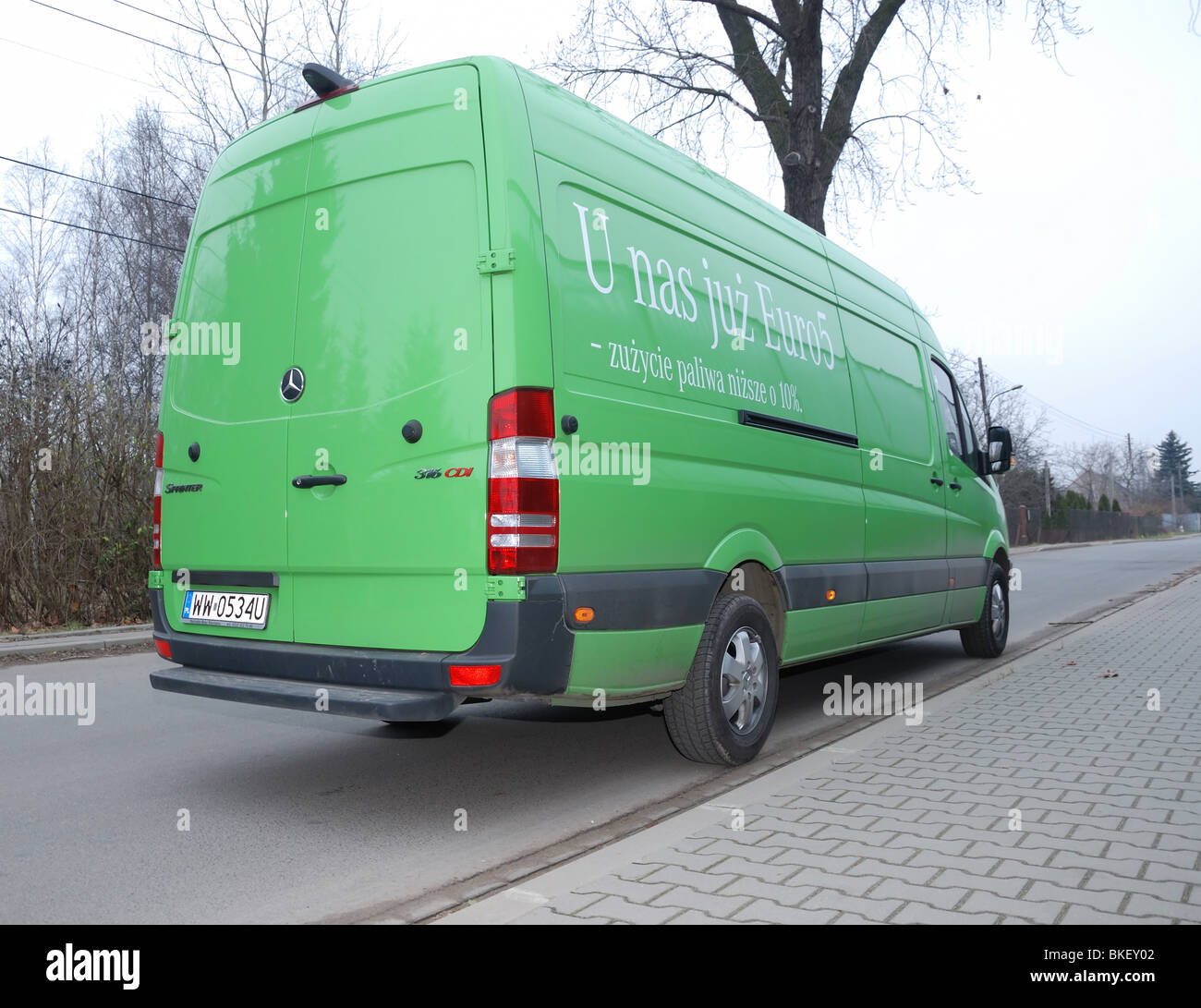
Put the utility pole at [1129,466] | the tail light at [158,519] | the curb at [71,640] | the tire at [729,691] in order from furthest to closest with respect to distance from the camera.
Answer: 1. the utility pole at [1129,466]
2. the curb at [71,640]
3. the tail light at [158,519]
4. the tire at [729,691]

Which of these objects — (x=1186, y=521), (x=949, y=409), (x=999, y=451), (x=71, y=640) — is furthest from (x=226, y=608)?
(x=1186, y=521)

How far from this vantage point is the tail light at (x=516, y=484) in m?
3.73

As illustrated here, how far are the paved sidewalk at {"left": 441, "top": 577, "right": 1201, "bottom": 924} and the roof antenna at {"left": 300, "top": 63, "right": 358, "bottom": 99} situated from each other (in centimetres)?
325

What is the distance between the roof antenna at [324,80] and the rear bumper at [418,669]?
229 cm

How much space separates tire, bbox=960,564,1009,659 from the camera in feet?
28.7

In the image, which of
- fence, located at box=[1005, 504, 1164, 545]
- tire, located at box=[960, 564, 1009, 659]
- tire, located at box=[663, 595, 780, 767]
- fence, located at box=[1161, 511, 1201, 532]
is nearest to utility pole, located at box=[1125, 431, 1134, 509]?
fence, located at box=[1161, 511, 1201, 532]

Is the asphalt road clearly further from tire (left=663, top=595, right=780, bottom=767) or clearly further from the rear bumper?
the rear bumper

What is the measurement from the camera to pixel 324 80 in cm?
441

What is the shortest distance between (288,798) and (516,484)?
6.25 ft

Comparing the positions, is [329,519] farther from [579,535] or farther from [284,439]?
[579,535]

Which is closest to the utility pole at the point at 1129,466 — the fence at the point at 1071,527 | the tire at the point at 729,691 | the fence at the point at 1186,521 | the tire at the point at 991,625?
the fence at the point at 1186,521

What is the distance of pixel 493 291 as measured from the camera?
3.85m

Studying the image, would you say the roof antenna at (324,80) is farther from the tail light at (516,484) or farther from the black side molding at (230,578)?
the black side molding at (230,578)

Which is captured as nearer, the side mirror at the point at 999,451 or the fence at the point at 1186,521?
the side mirror at the point at 999,451
